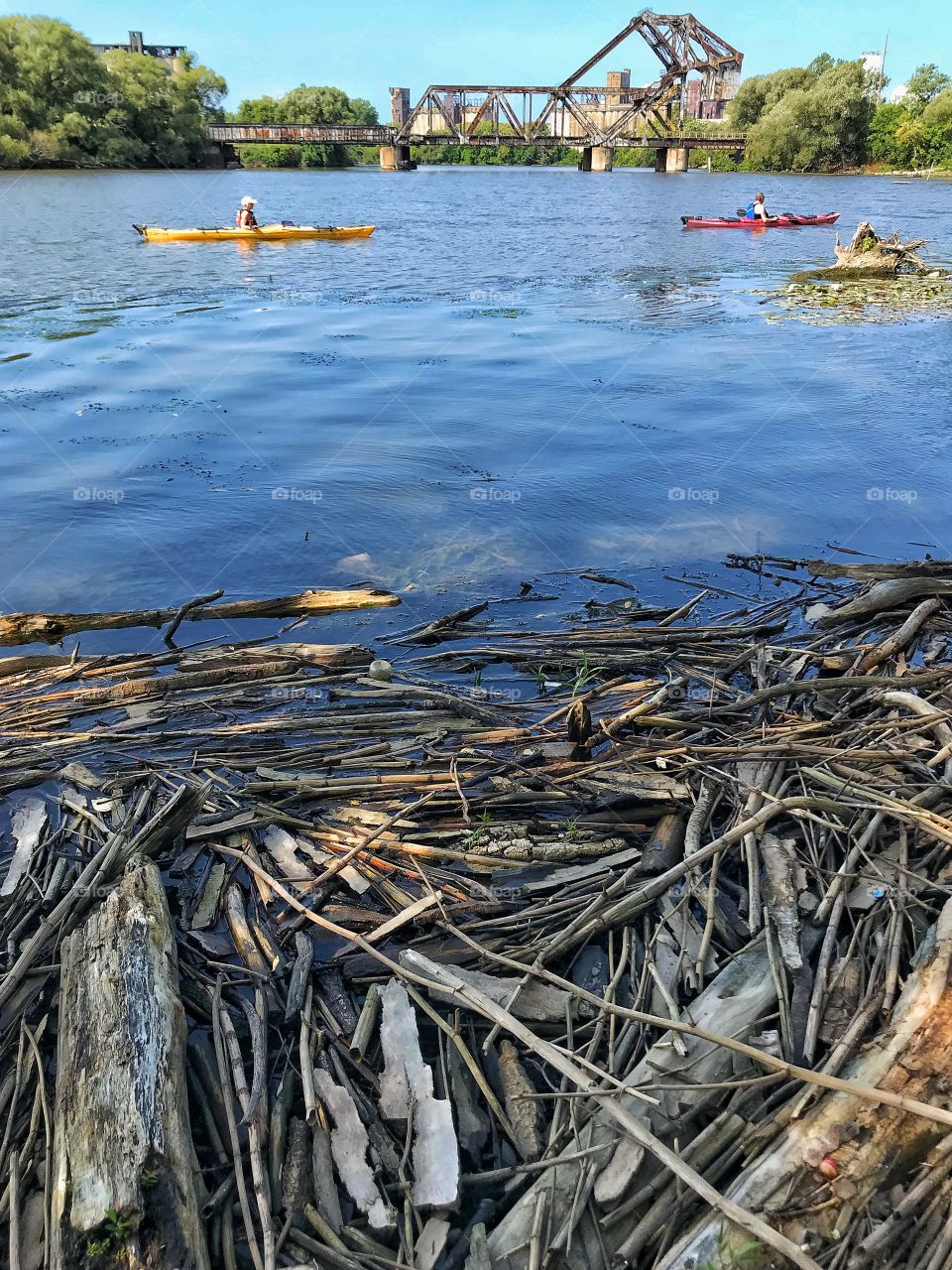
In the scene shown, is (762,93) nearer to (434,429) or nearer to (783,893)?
(434,429)

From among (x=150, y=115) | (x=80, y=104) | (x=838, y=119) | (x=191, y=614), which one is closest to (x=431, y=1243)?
(x=191, y=614)

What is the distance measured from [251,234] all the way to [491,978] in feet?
124

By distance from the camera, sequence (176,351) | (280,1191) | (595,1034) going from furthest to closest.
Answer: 1. (176,351)
2. (595,1034)
3. (280,1191)

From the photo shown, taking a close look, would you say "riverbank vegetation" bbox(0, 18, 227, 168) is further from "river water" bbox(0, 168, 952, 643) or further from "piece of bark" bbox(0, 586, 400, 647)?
"piece of bark" bbox(0, 586, 400, 647)

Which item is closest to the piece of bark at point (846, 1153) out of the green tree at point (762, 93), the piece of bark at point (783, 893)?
the piece of bark at point (783, 893)

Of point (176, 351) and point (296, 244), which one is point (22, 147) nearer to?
point (296, 244)

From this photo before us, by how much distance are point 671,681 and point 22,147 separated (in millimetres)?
90542

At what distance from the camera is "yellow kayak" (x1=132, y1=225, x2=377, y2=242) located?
35.3m

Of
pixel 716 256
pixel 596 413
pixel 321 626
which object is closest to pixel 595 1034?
pixel 321 626

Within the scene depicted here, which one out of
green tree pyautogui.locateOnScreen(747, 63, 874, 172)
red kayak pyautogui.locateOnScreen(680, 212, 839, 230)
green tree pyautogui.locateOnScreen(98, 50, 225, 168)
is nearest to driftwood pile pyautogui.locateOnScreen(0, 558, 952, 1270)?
red kayak pyautogui.locateOnScreen(680, 212, 839, 230)

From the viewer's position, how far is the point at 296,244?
1539 inches

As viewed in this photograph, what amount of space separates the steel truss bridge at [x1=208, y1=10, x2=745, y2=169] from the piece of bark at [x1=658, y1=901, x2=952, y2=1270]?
11444cm

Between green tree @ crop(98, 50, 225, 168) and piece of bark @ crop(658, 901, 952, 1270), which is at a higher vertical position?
green tree @ crop(98, 50, 225, 168)

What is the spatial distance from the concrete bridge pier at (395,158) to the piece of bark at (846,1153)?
455 feet
